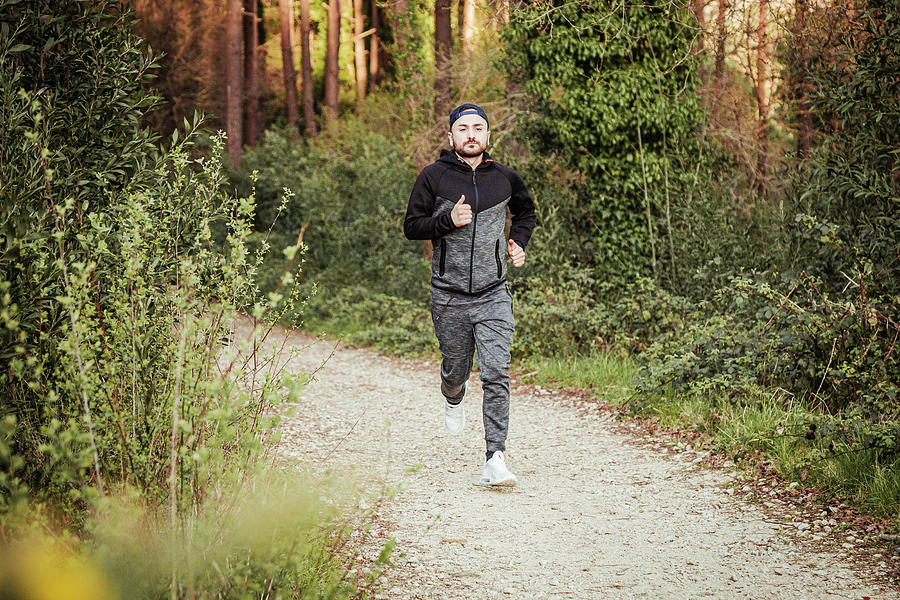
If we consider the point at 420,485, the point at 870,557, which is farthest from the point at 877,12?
the point at 420,485

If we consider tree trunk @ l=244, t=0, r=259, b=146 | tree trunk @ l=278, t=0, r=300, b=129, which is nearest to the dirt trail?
tree trunk @ l=278, t=0, r=300, b=129

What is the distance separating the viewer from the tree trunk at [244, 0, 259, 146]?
94.4 feet

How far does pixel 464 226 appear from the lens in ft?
18.1

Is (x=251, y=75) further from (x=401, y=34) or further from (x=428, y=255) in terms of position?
(x=428, y=255)

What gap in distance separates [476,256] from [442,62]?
1037cm

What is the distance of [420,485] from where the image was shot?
581cm

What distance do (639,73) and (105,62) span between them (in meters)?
7.48

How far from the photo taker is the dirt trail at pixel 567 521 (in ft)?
13.3

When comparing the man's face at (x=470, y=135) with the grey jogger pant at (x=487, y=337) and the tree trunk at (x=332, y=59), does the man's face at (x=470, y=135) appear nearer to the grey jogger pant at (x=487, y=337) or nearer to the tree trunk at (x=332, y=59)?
the grey jogger pant at (x=487, y=337)

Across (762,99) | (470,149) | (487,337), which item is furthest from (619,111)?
(487,337)

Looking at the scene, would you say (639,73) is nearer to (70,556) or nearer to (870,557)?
(870,557)

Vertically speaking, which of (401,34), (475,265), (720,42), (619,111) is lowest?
(475,265)

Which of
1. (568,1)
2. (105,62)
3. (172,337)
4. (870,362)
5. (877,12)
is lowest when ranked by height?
(870,362)

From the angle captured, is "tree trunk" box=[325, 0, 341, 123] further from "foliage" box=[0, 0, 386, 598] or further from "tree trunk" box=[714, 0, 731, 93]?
"foliage" box=[0, 0, 386, 598]
